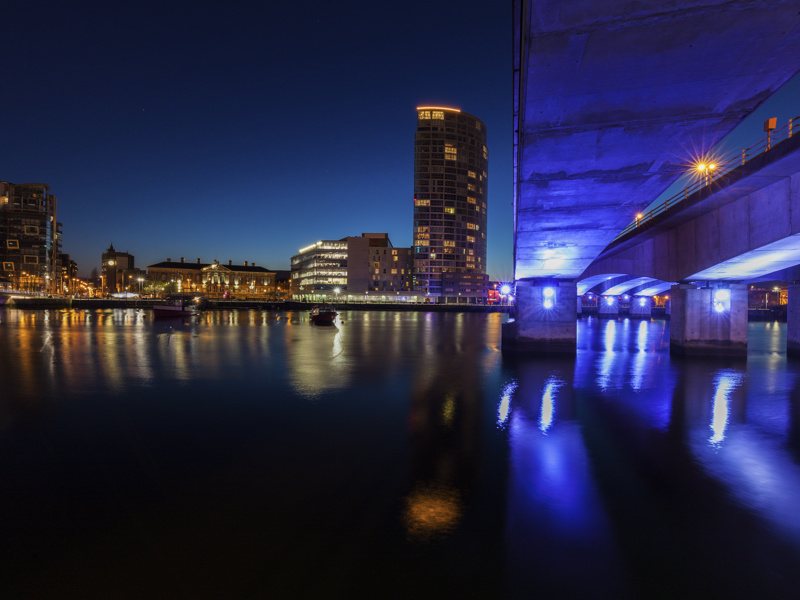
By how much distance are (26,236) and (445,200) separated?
505 feet

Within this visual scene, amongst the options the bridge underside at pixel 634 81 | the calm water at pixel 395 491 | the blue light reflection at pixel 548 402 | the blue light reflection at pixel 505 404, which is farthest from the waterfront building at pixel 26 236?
the bridge underside at pixel 634 81

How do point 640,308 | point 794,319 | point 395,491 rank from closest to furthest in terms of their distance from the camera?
point 395,491, point 794,319, point 640,308

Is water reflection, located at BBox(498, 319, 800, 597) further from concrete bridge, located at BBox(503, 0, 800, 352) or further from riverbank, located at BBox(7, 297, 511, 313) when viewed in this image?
riverbank, located at BBox(7, 297, 511, 313)

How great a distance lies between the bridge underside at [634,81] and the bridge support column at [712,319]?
16878mm

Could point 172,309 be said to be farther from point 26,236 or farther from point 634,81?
point 26,236

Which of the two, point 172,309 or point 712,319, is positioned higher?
point 712,319

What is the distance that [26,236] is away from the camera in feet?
480

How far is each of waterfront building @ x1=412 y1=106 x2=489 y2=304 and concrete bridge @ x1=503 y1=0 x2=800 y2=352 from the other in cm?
14968

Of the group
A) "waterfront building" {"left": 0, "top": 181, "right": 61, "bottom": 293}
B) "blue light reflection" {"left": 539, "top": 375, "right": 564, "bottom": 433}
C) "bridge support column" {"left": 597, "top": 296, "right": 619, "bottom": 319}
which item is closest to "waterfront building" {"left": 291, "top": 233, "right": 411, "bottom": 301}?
"bridge support column" {"left": 597, "top": 296, "right": 619, "bottom": 319}

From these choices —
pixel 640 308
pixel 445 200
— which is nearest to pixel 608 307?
pixel 640 308

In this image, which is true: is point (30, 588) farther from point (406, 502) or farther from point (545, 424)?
point (545, 424)

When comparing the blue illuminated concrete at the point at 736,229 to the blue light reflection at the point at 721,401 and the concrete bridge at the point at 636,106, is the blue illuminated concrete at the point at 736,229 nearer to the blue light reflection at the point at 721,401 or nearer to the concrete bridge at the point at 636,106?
the concrete bridge at the point at 636,106

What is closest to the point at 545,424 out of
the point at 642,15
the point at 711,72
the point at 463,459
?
the point at 463,459

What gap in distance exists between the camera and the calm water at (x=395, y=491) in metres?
5.42
